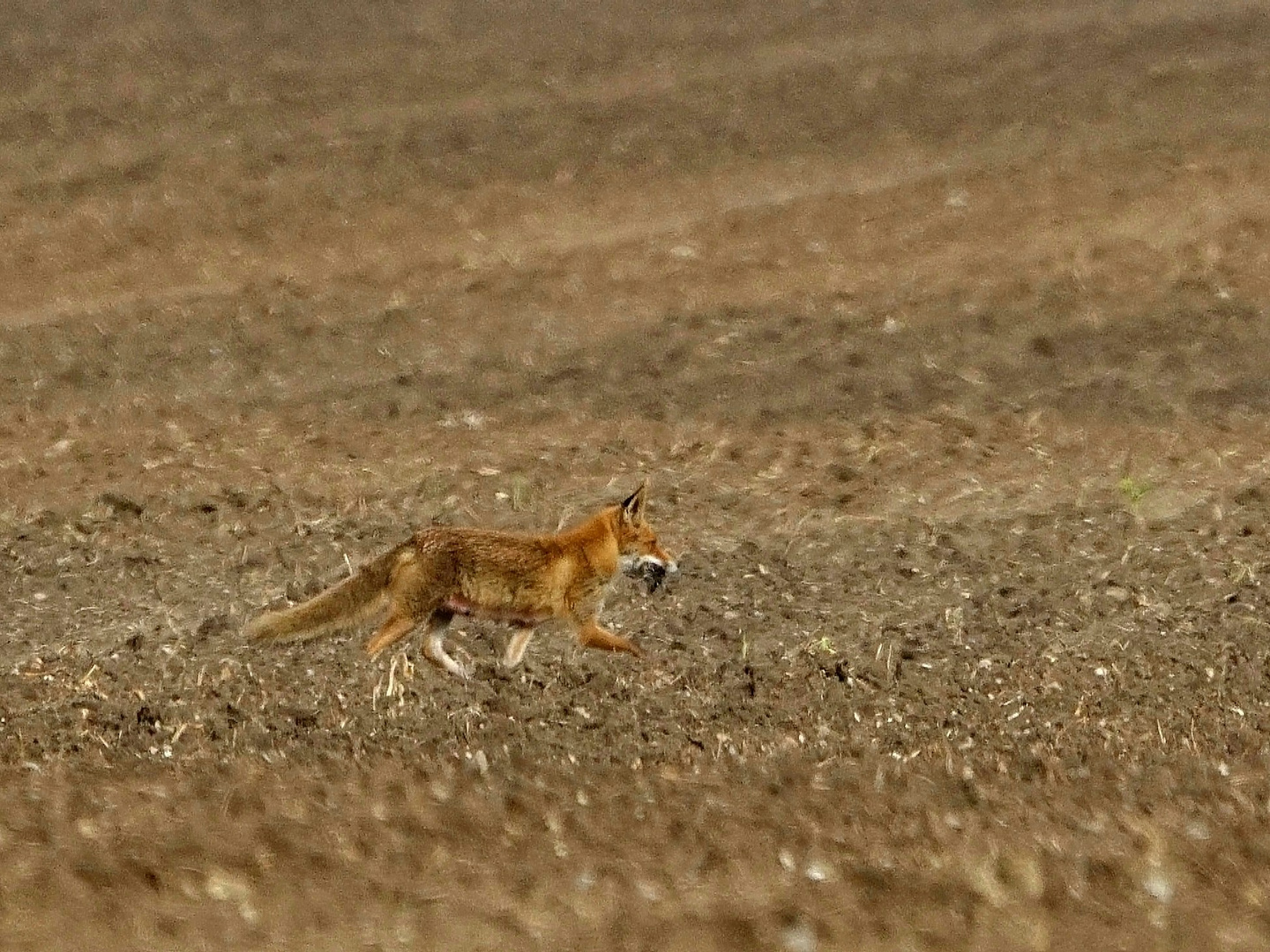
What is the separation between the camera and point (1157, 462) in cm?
1140

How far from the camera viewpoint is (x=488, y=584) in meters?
7.95

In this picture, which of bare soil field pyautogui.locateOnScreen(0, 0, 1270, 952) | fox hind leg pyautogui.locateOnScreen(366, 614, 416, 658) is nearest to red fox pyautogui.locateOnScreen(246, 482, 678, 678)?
fox hind leg pyautogui.locateOnScreen(366, 614, 416, 658)

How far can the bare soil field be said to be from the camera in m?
6.95

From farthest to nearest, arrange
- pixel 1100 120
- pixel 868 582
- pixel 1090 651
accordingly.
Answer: pixel 1100 120, pixel 868 582, pixel 1090 651

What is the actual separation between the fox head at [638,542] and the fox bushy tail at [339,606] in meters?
1.02

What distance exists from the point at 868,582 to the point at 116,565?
3.77 metres

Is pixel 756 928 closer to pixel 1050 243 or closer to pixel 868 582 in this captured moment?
pixel 868 582

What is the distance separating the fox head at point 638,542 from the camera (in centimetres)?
838

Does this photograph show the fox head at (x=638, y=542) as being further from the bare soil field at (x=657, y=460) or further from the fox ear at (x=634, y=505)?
the bare soil field at (x=657, y=460)

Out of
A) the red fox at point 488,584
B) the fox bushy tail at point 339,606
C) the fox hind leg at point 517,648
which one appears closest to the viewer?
the red fox at point 488,584

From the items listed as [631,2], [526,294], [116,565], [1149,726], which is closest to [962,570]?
[1149,726]

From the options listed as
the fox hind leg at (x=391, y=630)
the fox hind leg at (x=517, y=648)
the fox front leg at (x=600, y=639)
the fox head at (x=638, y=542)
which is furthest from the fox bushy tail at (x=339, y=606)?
the fox head at (x=638, y=542)

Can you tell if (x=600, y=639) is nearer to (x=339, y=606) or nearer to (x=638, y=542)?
(x=638, y=542)

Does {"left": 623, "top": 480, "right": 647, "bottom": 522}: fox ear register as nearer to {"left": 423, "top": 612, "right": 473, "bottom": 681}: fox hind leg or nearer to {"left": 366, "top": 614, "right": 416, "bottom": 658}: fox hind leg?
{"left": 423, "top": 612, "right": 473, "bottom": 681}: fox hind leg
